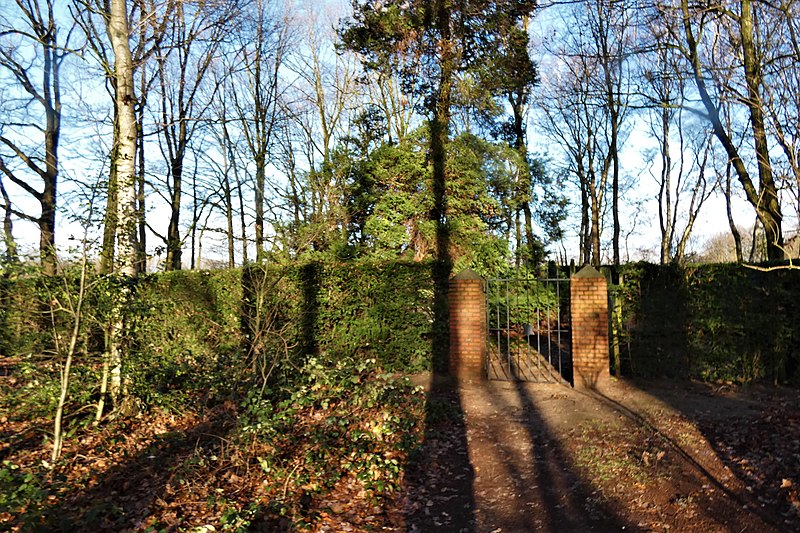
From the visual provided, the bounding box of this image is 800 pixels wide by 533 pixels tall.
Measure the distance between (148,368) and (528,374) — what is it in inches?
254

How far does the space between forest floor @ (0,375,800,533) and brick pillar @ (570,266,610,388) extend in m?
1.12

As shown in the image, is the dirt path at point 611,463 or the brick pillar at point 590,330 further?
the brick pillar at point 590,330

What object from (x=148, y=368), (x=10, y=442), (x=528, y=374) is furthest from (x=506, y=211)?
(x=10, y=442)

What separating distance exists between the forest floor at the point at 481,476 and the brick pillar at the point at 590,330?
3.67 feet

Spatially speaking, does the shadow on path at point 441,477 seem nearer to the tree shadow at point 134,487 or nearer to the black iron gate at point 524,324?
the tree shadow at point 134,487

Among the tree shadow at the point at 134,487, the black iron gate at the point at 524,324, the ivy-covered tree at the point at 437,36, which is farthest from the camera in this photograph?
the ivy-covered tree at the point at 437,36

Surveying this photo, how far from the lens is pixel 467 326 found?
9047 mm

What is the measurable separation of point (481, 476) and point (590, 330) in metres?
4.05

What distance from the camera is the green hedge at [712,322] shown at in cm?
812

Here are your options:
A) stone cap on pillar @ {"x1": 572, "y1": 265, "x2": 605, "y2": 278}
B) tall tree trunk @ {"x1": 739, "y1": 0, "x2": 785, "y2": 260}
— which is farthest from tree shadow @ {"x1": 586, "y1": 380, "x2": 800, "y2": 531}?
tall tree trunk @ {"x1": 739, "y1": 0, "x2": 785, "y2": 260}

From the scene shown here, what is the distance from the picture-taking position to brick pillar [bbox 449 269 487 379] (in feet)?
29.5

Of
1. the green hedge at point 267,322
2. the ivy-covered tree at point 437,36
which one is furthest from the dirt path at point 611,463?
the ivy-covered tree at point 437,36

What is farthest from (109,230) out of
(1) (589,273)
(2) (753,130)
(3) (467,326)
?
(2) (753,130)

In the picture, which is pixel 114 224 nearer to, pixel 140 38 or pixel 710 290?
pixel 140 38
